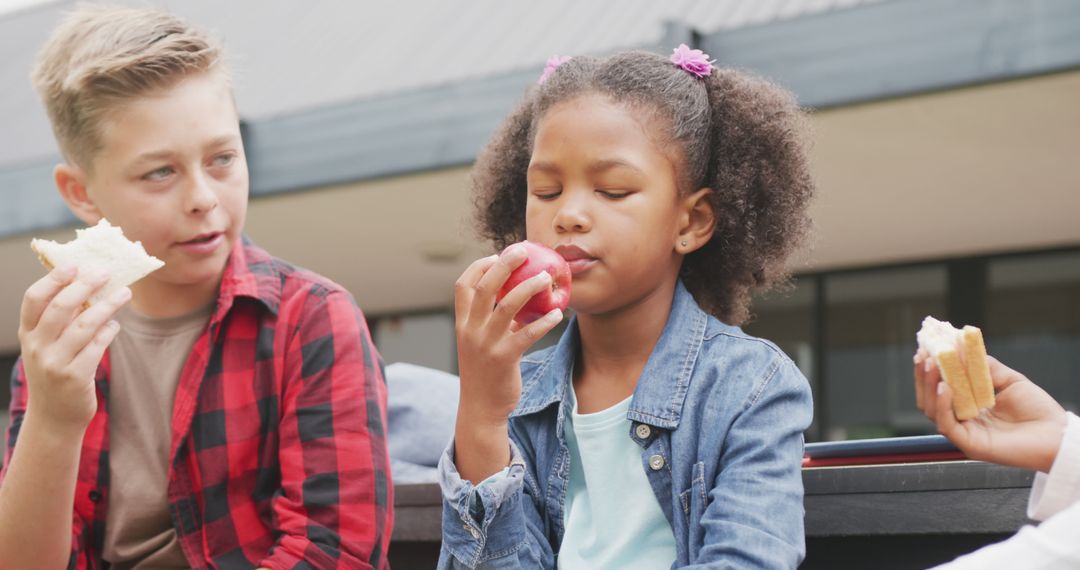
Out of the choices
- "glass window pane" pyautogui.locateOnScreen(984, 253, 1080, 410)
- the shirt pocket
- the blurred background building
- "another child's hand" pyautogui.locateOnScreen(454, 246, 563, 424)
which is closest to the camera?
"another child's hand" pyautogui.locateOnScreen(454, 246, 563, 424)

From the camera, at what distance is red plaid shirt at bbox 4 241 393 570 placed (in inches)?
84.2

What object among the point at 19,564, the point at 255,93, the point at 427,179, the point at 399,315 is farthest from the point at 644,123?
the point at 399,315

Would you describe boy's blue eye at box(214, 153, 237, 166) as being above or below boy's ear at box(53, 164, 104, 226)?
above

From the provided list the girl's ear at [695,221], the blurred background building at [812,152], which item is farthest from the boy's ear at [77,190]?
the blurred background building at [812,152]

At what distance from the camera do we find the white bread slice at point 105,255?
1.92 m

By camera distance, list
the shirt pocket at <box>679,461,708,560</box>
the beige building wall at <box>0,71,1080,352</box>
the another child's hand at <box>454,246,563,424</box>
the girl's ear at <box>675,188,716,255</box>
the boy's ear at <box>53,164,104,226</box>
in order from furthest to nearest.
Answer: the beige building wall at <box>0,71,1080,352</box>, the boy's ear at <box>53,164,104,226</box>, the girl's ear at <box>675,188,716,255</box>, the shirt pocket at <box>679,461,708,560</box>, the another child's hand at <box>454,246,563,424</box>

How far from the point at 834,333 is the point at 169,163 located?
6.44 meters

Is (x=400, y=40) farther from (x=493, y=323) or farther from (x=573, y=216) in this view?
(x=493, y=323)

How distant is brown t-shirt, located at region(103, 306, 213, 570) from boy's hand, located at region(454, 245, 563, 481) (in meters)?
0.78

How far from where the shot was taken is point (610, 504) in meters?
1.95

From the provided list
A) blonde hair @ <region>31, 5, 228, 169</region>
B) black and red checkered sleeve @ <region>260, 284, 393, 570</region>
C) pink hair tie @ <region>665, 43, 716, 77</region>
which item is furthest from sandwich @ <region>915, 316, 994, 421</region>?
blonde hair @ <region>31, 5, 228, 169</region>

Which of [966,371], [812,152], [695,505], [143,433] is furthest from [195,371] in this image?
[812,152]

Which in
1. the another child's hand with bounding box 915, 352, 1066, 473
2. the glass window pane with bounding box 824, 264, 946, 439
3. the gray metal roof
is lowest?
the glass window pane with bounding box 824, 264, 946, 439

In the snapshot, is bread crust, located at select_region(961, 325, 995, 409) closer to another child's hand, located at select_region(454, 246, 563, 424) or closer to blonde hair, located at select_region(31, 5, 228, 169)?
another child's hand, located at select_region(454, 246, 563, 424)
